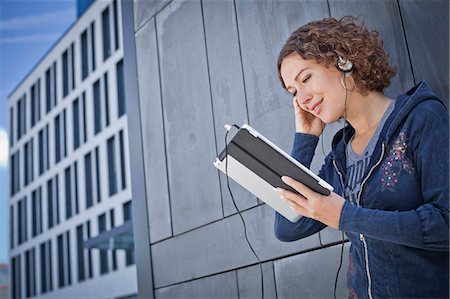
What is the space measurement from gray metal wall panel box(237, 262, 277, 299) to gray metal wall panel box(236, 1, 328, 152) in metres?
0.64

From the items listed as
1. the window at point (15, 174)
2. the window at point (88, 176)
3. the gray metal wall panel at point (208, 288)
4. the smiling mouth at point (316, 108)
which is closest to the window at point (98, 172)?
the window at point (88, 176)

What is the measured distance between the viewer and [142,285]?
13.3 feet

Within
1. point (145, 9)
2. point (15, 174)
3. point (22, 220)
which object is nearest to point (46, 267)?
point (22, 220)

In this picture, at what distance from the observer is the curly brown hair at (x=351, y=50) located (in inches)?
78.5

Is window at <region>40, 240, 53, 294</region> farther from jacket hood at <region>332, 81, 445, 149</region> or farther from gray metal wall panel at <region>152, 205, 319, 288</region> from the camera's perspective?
jacket hood at <region>332, 81, 445, 149</region>

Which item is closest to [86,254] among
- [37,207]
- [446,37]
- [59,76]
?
[37,207]

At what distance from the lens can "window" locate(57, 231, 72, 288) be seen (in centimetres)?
2765

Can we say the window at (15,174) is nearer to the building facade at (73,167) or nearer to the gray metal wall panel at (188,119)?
the building facade at (73,167)

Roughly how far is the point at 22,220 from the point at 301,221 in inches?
1260

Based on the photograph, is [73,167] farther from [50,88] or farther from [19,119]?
[19,119]

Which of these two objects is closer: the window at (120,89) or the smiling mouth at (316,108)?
the smiling mouth at (316,108)

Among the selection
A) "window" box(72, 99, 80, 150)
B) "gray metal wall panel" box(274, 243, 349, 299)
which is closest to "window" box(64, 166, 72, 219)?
"window" box(72, 99, 80, 150)

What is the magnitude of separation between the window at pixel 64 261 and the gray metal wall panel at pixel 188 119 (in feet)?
82.4

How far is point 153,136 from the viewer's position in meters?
4.03
